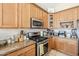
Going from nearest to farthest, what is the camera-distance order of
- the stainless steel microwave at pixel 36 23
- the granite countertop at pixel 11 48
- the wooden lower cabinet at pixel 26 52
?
the granite countertop at pixel 11 48 → the wooden lower cabinet at pixel 26 52 → the stainless steel microwave at pixel 36 23

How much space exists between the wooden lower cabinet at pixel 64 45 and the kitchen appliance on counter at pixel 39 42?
71mm

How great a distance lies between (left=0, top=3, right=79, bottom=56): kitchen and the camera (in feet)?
4.25

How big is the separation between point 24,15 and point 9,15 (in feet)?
0.67

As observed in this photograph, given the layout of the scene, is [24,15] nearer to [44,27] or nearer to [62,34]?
[44,27]

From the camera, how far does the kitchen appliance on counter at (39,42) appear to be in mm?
1382

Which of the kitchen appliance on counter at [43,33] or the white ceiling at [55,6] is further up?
the white ceiling at [55,6]

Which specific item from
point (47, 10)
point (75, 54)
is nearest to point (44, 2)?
point (47, 10)

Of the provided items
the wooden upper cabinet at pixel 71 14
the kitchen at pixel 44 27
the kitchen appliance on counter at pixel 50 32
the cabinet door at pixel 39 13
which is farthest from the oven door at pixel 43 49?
the wooden upper cabinet at pixel 71 14

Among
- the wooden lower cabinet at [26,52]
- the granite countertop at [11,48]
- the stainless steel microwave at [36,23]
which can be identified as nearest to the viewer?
the granite countertop at [11,48]

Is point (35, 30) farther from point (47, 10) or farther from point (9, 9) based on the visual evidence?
point (9, 9)

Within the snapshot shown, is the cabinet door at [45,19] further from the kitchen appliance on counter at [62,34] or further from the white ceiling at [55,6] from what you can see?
the kitchen appliance on counter at [62,34]

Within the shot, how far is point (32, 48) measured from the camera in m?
Result: 1.46

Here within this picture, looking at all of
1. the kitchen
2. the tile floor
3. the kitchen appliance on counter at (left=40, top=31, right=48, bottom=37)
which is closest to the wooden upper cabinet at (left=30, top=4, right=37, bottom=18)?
the kitchen

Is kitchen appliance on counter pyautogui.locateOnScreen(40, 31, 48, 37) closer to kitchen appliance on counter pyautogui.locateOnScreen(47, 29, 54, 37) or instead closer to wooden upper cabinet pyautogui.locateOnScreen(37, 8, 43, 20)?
kitchen appliance on counter pyautogui.locateOnScreen(47, 29, 54, 37)
